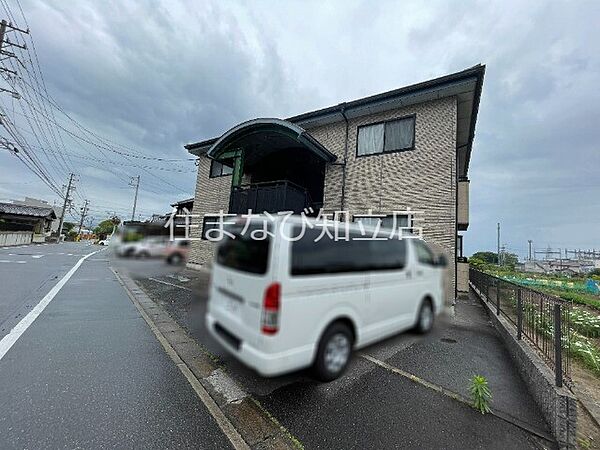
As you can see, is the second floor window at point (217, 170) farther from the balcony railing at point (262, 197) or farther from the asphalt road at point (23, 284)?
the balcony railing at point (262, 197)

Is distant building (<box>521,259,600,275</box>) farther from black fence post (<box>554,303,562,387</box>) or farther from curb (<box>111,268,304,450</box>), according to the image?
curb (<box>111,268,304,450</box>)

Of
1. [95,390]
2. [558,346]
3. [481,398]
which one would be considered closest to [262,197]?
[95,390]

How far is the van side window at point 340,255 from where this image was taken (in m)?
1.13

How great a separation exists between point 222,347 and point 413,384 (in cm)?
408

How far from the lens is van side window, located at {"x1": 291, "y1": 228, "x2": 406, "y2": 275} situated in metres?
1.13

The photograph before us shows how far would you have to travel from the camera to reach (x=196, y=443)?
10.9 feet

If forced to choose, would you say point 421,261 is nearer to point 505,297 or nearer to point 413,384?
point 413,384

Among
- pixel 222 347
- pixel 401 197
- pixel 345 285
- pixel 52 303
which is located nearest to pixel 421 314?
pixel 345 285

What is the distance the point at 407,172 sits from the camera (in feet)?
26.8

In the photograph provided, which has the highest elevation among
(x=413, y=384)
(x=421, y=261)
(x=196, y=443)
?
(x=421, y=261)

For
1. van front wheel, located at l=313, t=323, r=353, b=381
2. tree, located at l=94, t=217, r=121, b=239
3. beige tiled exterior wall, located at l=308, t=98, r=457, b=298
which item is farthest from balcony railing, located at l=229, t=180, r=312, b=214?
van front wheel, located at l=313, t=323, r=353, b=381

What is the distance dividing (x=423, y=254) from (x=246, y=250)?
101 cm

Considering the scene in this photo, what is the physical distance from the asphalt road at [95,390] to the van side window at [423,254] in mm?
1649

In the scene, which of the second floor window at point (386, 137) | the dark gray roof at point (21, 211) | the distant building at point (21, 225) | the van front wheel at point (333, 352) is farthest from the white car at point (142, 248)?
the dark gray roof at point (21, 211)
